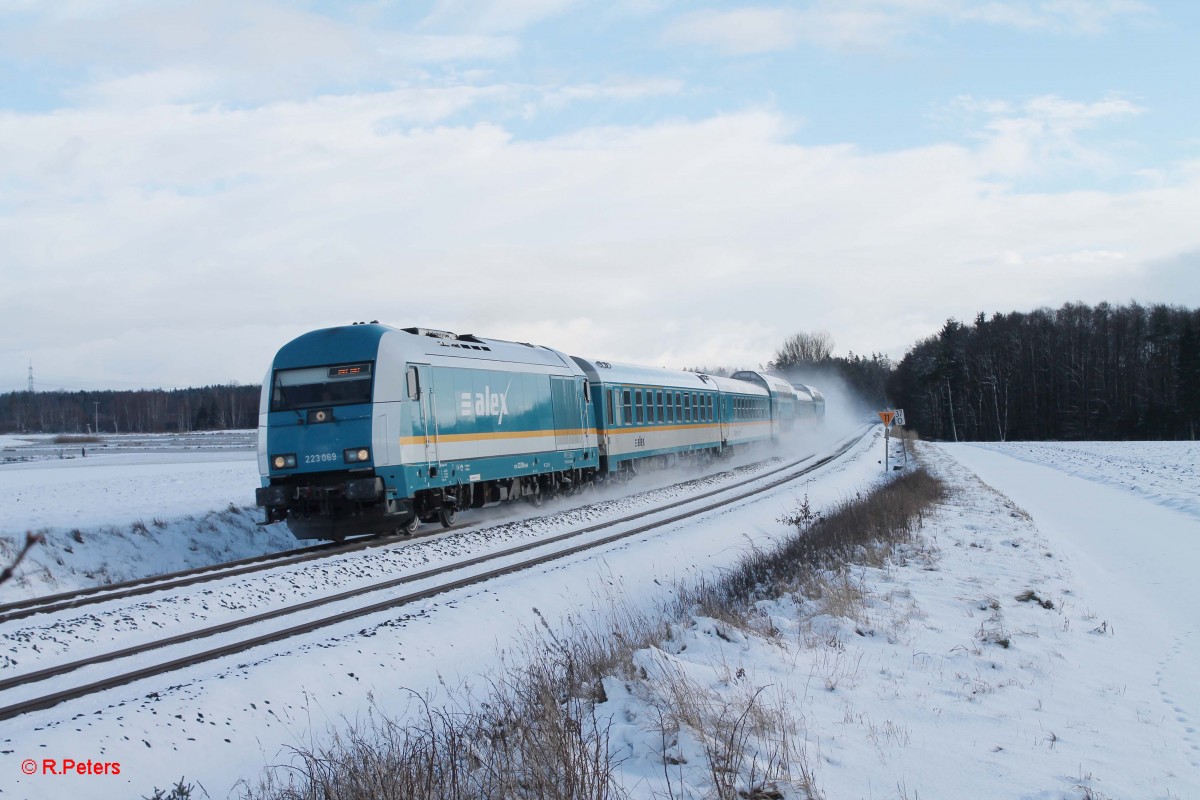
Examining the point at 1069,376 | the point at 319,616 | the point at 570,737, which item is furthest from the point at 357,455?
the point at 1069,376

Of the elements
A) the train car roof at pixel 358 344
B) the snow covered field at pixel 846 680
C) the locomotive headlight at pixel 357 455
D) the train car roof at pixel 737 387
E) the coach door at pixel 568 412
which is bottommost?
the snow covered field at pixel 846 680

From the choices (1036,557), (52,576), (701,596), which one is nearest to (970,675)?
(701,596)

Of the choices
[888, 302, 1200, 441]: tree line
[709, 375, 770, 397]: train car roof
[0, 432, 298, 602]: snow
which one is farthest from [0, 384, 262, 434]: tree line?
[0, 432, 298, 602]: snow

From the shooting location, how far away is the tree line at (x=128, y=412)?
119 meters

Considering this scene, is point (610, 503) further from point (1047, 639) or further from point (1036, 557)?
point (1047, 639)

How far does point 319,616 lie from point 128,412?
139046mm

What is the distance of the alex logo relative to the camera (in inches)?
619

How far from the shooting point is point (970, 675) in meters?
6.47

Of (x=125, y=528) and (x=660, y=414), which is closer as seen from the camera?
(x=125, y=528)

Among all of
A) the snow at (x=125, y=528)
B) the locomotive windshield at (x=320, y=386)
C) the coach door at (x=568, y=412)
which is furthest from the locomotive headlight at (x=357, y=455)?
the coach door at (x=568, y=412)

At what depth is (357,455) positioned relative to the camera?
1355cm

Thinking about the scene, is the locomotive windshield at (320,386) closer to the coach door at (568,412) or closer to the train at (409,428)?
the train at (409,428)

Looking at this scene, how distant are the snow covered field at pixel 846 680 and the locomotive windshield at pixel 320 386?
116 inches

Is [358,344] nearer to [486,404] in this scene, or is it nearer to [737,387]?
[486,404]
